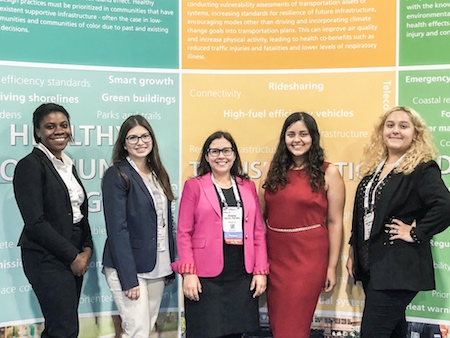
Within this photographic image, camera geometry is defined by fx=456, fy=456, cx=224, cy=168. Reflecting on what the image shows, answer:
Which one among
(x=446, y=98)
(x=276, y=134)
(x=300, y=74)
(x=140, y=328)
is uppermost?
(x=300, y=74)

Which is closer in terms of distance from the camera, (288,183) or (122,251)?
Answer: (122,251)

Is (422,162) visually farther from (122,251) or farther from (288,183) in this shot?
(122,251)

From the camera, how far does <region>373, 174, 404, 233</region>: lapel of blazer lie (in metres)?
2.47

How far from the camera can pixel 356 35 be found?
3084 millimetres

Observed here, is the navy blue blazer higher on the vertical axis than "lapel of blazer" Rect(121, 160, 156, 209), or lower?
lower

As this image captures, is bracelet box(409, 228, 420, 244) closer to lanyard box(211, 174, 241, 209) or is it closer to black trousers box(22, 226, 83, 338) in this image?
lanyard box(211, 174, 241, 209)

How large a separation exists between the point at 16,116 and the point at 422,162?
98.4 inches

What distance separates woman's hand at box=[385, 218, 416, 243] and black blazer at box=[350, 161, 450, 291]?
3cm

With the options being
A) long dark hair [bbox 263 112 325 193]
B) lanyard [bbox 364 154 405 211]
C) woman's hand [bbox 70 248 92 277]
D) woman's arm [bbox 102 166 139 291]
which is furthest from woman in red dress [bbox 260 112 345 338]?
woman's hand [bbox 70 248 92 277]

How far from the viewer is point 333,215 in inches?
112

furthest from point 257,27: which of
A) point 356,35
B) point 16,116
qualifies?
point 16,116

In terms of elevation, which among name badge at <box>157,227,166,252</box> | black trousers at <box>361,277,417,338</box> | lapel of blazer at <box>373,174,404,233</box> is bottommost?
black trousers at <box>361,277,417,338</box>

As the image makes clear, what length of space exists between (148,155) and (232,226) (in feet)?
2.18

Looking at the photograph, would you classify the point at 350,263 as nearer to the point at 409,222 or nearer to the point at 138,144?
the point at 409,222
